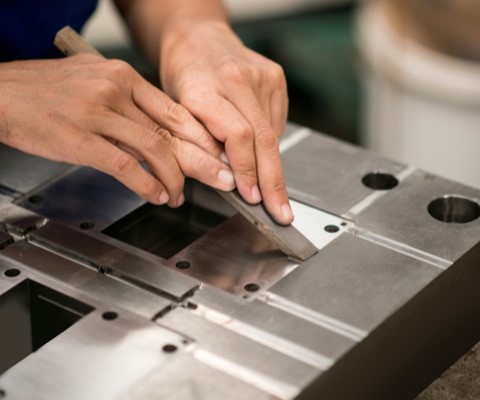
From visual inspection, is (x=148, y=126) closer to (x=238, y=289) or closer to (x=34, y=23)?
(x=238, y=289)

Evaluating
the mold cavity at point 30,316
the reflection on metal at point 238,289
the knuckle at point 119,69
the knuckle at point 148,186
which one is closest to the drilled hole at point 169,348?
the reflection on metal at point 238,289

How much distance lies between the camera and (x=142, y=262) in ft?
3.55

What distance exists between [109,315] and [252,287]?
0.15 meters

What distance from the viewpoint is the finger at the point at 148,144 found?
1.10 metres

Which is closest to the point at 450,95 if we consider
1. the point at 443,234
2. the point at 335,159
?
the point at 335,159

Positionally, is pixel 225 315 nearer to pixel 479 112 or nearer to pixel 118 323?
pixel 118 323

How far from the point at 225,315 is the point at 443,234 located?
0.91 feet

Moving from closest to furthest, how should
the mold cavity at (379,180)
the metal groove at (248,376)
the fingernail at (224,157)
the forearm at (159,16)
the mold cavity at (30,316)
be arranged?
the metal groove at (248,376) < the mold cavity at (30,316) < the fingernail at (224,157) < the mold cavity at (379,180) < the forearm at (159,16)

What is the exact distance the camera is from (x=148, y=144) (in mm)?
1097

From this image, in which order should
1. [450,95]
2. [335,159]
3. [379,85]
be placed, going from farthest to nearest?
[379,85], [450,95], [335,159]

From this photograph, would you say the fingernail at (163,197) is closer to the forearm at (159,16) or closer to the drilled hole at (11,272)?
the drilled hole at (11,272)

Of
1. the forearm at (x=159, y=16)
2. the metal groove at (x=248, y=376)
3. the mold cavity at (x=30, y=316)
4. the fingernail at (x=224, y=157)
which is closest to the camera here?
the metal groove at (x=248, y=376)

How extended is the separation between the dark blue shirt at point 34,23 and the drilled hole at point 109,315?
A: 49 centimetres

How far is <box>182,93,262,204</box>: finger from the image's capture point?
1127 mm
